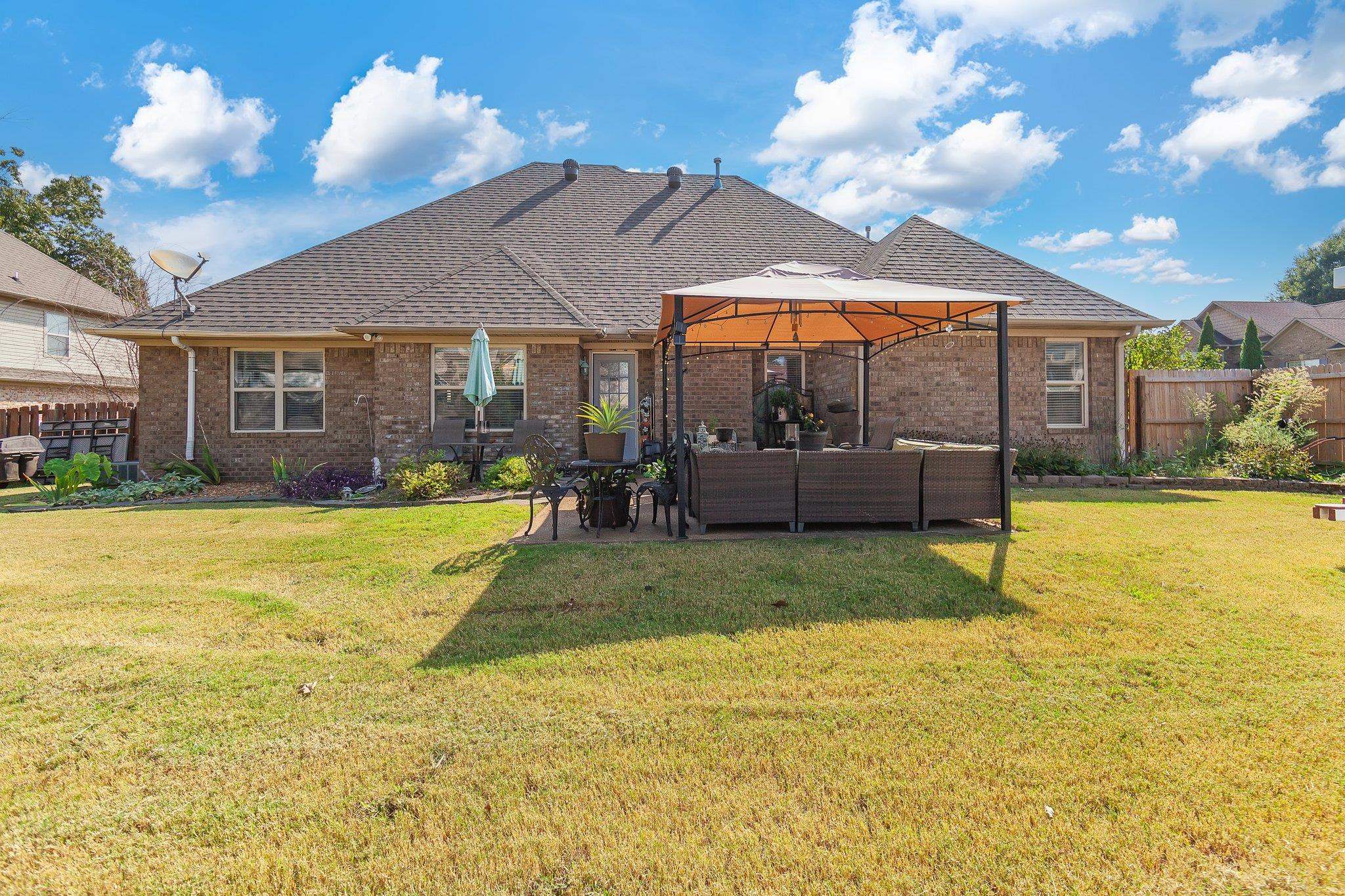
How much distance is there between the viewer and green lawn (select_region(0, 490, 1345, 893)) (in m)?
1.89

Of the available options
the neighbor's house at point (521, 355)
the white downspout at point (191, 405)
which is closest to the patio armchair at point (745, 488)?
the neighbor's house at point (521, 355)

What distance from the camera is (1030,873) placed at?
181 cm

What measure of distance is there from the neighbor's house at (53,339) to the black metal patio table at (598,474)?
18248 mm

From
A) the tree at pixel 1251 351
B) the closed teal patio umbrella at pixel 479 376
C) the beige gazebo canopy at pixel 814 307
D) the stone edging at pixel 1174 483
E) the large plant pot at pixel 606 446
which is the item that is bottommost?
the stone edging at pixel 1174 483

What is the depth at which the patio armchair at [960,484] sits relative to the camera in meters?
6.52

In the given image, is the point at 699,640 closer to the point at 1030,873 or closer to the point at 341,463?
the point at 1030,873

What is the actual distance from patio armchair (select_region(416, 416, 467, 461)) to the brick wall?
1.94 m

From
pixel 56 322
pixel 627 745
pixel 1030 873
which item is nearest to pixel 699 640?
pixel 627 745

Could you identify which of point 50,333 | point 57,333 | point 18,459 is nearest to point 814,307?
point 18,459

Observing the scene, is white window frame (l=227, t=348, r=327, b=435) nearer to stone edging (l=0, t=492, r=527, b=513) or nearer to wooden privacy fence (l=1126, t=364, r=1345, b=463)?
stone edging (l=0, t=492, r=527, b=513)

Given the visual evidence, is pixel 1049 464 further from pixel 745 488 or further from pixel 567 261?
pixel 567 261

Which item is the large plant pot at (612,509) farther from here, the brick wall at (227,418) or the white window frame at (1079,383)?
the white window frame at (1079,383)

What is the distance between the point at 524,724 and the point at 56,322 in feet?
82.2

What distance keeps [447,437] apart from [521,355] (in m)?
1.97
